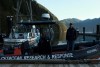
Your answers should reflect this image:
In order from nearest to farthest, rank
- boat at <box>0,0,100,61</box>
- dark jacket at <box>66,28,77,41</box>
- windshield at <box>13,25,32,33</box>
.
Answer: boat at <box>0,0,100,61</box> < dark jacket at <box>66,28,77,41</box> < windshield at <box>13,25,32,33</box>

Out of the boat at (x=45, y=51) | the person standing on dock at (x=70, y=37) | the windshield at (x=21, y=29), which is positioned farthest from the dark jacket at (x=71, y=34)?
the windshield at (x=21, y=29)

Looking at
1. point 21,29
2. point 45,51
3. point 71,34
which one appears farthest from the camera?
point 21,29

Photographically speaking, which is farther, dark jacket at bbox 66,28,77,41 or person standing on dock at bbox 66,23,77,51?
dark jacket at bbox 66,28,77,41

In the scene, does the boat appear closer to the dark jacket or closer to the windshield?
the dark jacket

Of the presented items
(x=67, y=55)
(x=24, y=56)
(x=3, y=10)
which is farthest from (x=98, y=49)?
(x=3, y=10)

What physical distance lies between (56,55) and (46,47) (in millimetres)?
1450

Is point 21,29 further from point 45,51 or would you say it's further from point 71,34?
point 45,51

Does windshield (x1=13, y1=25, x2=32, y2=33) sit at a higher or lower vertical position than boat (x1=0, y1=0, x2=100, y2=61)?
higher

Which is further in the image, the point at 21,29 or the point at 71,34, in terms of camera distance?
the point at 21,29

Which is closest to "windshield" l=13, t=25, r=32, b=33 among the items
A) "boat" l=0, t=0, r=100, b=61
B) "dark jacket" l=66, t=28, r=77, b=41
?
"boat" l=0, t=0, r=100, b=61

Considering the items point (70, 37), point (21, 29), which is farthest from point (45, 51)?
point (21, 29)

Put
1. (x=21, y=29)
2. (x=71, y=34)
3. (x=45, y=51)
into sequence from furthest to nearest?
(x=21, y=29), (x=71, y=34), (x=45, y=51)

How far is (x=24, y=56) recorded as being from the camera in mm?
16562

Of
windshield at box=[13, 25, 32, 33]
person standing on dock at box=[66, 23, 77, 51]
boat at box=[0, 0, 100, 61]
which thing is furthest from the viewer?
windshield at box=[13, 25, 32, 33]
